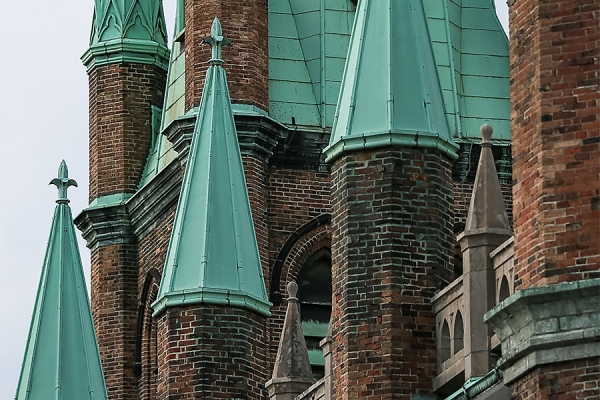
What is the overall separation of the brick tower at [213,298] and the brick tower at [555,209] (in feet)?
29.7

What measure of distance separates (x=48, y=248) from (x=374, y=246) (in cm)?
958

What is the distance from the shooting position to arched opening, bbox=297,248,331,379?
38812 mm

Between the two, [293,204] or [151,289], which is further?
[151,289]

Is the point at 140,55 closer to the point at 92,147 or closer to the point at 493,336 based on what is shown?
the point at 92,147

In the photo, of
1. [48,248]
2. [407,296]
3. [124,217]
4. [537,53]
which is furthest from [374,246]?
[124,217]

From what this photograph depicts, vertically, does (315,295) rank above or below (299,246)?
below

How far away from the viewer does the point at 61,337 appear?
111 feet

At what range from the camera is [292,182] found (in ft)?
129

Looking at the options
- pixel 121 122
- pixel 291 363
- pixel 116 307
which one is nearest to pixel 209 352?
pixel 291 363

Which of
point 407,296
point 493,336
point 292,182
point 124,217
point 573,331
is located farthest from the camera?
point 124,217

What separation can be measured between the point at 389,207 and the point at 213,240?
4.98 metres

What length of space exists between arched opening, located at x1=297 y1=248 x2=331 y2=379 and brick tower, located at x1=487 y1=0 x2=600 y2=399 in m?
16.6

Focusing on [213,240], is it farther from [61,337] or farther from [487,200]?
[487,200]

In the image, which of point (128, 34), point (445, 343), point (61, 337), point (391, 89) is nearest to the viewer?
point (445, 343)
